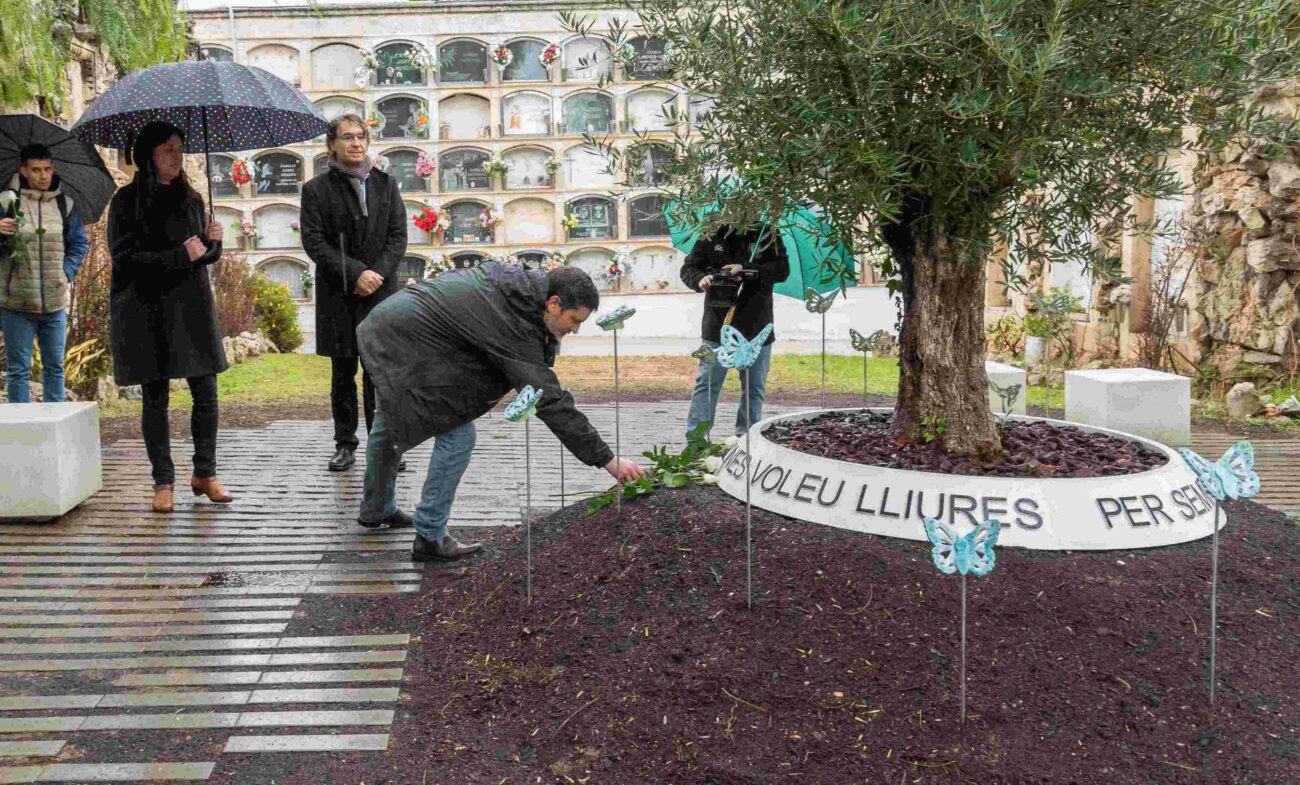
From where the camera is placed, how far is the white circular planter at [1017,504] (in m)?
3.19

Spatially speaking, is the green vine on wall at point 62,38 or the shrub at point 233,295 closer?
the green vine on wall at point 62,38

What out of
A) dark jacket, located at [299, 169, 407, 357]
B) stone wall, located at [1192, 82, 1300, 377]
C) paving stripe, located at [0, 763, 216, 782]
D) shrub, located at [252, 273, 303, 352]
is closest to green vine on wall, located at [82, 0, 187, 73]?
shrub, located at [252, 273, 303, 352]

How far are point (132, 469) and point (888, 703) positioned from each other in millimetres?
4698

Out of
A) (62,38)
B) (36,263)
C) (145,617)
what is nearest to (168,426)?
(145,617)

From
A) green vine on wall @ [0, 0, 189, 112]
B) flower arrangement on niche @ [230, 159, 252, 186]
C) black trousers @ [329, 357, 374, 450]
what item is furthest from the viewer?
flower arrangement on niche @ [230, 159, 252, 186]

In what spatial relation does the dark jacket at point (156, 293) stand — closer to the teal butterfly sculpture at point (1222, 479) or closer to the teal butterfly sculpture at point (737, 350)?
the teal butterfly sculpture at point (737, 350)

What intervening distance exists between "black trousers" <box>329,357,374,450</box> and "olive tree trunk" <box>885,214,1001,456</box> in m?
2.70

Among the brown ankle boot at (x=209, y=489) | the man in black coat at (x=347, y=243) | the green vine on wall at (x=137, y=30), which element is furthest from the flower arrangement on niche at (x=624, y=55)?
the green vine on wall at (x=137, y=30)

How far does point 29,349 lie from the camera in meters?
5.83

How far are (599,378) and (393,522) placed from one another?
641 centimetres

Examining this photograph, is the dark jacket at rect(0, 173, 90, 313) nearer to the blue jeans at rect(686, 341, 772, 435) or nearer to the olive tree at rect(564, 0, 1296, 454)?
the blue jeans at rect(686, 341, 772, 435)

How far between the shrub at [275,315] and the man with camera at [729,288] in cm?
933

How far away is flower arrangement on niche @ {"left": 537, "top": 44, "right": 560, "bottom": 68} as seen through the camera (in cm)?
1566

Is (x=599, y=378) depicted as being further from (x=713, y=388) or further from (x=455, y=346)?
(x=455, y=346)
